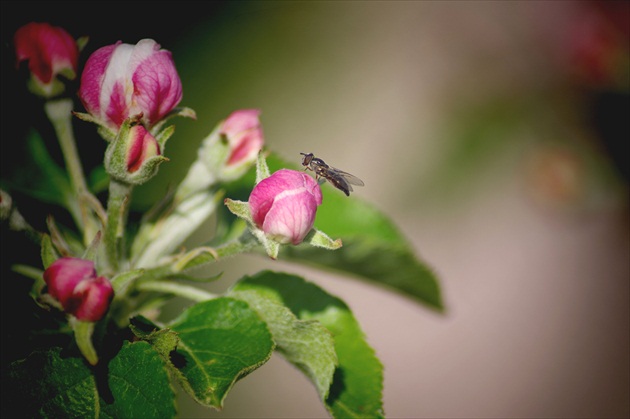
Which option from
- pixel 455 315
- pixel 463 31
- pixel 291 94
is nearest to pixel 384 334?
pixel 455 315

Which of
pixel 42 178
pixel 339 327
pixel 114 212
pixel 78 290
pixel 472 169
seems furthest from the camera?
pixel 472 169

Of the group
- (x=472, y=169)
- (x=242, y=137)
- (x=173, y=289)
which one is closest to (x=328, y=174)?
(x=242, y=137)

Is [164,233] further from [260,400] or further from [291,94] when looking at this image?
[291,94]

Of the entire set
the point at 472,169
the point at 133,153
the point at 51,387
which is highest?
the point at 472,169

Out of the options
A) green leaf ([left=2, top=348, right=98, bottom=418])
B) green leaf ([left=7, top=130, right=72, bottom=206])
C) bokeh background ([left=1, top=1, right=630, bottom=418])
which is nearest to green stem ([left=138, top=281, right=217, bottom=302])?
green leaf ([left=2, top=348, right=98, bottom=418])

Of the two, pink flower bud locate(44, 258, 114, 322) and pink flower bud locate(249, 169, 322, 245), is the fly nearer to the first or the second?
pink flower bud locate(249, 169, 322, 245)

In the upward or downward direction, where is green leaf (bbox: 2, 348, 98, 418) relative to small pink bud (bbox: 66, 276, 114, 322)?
downward

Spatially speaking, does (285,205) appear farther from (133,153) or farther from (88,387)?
(88,387)
